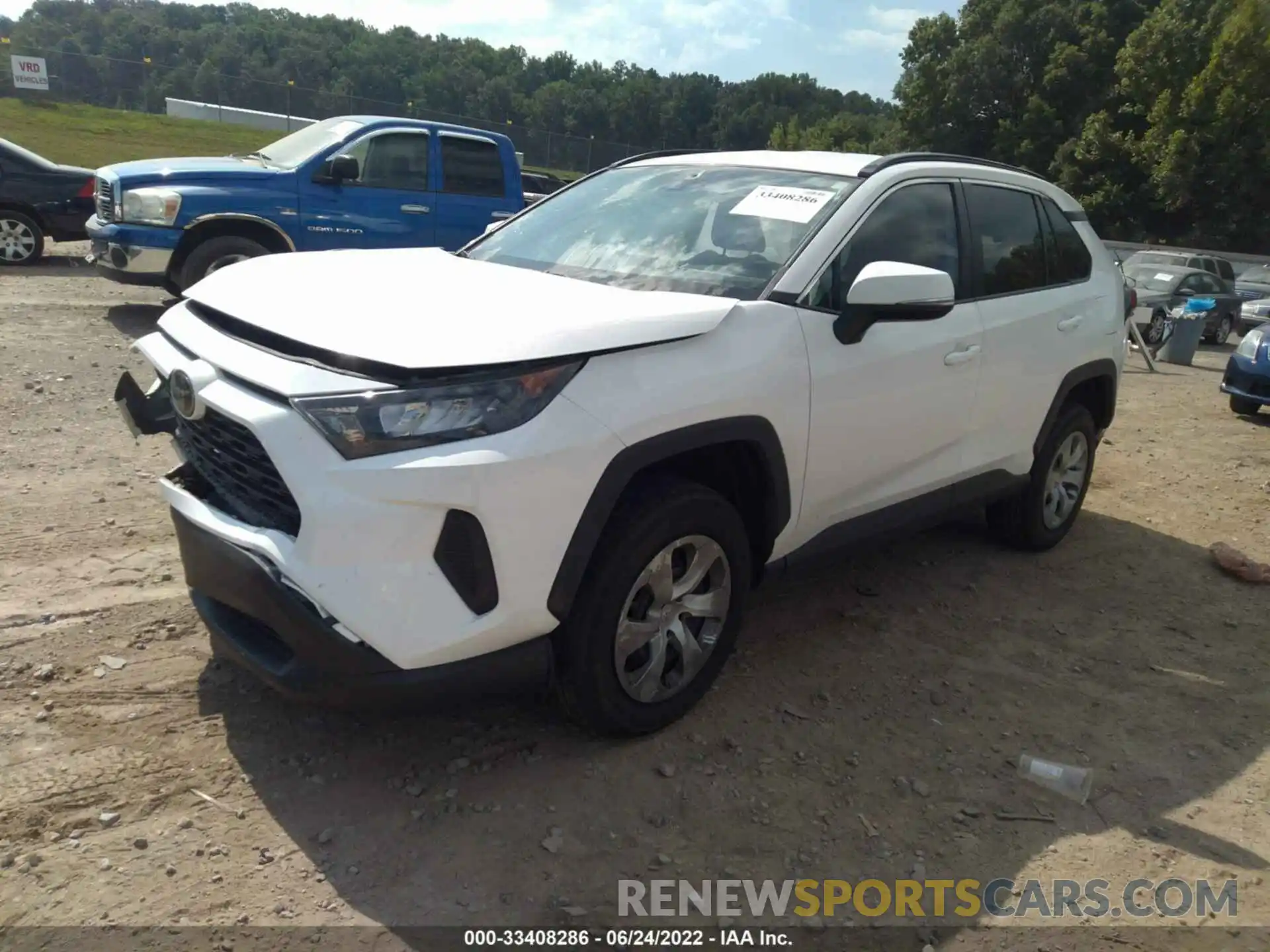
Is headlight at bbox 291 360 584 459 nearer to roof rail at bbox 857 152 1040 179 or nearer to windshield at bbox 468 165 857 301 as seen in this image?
windshield at bbox 468 165 857 301

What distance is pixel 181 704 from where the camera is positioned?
3.13 m

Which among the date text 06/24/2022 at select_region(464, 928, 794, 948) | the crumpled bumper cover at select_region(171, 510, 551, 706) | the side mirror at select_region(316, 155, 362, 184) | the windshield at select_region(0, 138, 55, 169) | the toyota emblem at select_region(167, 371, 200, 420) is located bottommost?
the date text 06/24/2022 at select_region(464, 928, 794, 948)

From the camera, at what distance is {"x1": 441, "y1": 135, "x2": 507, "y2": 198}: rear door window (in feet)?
32.0

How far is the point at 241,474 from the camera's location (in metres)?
2.65

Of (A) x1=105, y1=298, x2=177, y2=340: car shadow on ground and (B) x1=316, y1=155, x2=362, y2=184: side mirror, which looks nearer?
(A) x1=105, y1=298, x2=177, y2=340: car shadow on ground

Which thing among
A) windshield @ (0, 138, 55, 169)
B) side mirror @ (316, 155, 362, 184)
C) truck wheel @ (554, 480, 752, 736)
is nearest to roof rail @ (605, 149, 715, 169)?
truck wheel @ (554, 480, 752, 736)

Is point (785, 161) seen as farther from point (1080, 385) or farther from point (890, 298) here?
point (1080, 385)

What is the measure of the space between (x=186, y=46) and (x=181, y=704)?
7459 cm

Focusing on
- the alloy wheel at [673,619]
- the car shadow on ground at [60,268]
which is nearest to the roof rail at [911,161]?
the alloy wheel at [673,619]

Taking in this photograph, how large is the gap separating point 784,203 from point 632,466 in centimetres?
145

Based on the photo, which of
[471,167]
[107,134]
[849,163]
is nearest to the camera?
[849,163]

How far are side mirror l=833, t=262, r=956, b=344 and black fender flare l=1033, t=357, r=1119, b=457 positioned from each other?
5.03 feet

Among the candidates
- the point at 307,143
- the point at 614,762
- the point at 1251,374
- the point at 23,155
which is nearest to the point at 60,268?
the point at 23,155

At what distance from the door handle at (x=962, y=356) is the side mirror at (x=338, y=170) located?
668 cm
